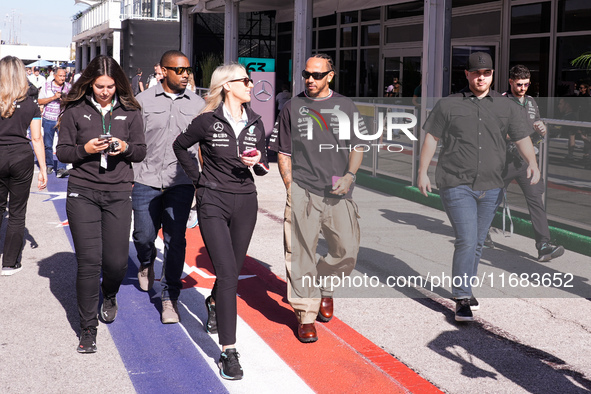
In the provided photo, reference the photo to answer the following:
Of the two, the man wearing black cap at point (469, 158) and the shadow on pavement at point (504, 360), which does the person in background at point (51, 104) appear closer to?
the man wearing black cap at point (469, 158)

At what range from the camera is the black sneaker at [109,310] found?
5.76 m

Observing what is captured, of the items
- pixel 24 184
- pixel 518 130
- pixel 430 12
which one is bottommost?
pixel 24 184

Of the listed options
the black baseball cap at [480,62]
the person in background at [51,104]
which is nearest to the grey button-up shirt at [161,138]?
the black baseball cap at [480,62]

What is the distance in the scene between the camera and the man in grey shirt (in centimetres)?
587

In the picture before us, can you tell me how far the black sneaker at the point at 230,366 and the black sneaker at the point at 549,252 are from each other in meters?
4.36

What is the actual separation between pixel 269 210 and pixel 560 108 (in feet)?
14.5

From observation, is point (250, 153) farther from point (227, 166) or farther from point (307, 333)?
point (307, 333)

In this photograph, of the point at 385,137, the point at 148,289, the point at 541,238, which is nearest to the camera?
the point at 148,289

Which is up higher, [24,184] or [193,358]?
[24,184]

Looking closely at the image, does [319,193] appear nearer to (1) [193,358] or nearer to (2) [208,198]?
(2) [208,198]

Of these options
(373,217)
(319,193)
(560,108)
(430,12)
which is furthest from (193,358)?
(430,12)

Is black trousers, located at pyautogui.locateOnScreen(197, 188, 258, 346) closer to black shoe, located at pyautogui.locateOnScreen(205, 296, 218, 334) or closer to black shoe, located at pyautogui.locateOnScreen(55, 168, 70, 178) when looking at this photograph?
black shoe, located at pyautogui.locateOnScreen(205, 296, 218, 334)

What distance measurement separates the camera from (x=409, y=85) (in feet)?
69.6

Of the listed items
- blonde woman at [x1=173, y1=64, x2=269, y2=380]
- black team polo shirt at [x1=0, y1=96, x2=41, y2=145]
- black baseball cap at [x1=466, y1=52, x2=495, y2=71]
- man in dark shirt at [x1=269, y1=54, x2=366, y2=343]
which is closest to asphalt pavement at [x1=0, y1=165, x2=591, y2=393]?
man in dark shirt at [x1=269, y1=54, x2=366, y2=343]
